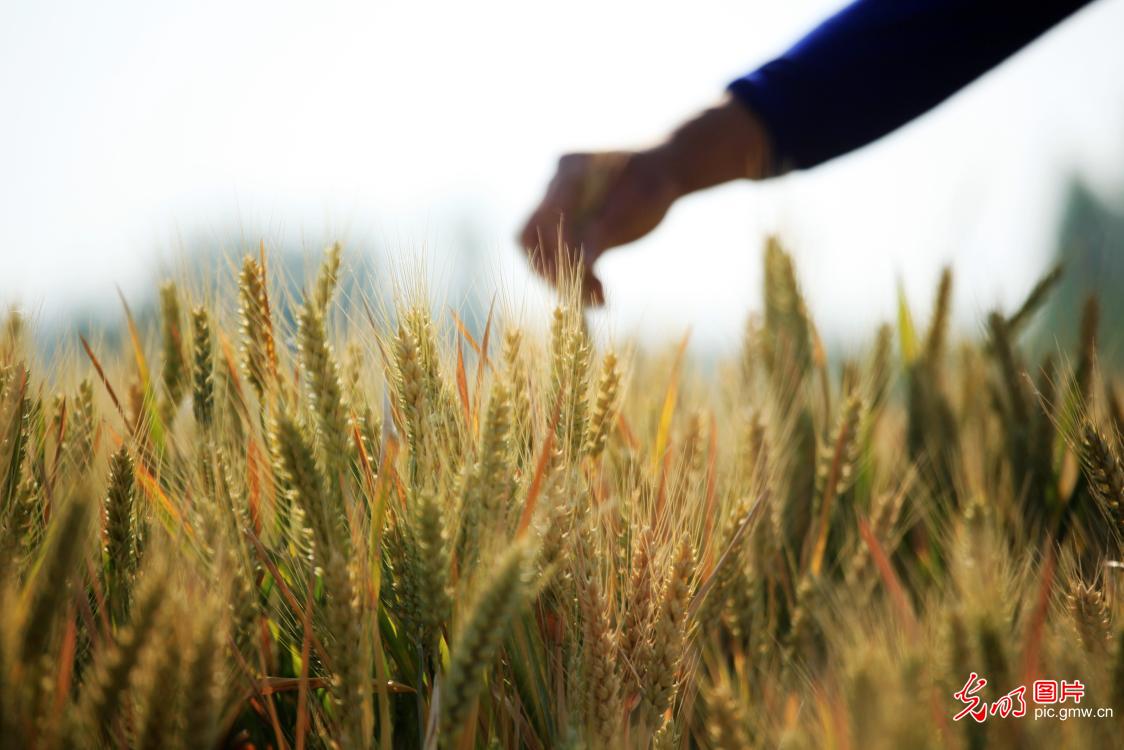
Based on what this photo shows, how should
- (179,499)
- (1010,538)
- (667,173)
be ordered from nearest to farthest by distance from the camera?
(179,499)
(1010,538)
(667,173)

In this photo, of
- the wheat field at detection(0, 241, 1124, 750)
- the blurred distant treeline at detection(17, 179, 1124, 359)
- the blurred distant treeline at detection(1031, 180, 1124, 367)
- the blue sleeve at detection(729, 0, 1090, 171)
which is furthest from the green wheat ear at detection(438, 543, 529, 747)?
the blue sleeve at detection(729, 0, 1090, 171)

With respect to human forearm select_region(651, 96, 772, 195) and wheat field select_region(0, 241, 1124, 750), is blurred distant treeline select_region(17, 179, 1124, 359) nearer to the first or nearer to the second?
wheat field select_region(0, 241, 1124, 750)

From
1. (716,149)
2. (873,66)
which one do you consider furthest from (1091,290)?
(716,149)

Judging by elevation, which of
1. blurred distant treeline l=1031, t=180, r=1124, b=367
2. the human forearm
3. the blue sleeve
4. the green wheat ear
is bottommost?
the green wheat ear

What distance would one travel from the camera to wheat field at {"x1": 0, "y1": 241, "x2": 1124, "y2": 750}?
70cm

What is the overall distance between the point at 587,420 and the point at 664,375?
61 centimetres

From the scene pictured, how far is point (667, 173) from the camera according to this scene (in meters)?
1.66

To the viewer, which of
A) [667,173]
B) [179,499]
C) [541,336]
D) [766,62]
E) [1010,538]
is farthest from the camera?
[766,62]

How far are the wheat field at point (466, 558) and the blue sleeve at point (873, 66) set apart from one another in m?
0.68

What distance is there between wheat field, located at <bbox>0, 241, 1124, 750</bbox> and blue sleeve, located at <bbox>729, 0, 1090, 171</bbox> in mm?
676

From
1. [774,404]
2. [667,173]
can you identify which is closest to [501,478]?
[774,404]

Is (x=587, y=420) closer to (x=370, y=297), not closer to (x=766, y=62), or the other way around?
(x=370, y=297)

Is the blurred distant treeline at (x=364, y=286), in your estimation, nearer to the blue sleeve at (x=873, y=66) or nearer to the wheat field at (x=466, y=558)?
the wheat field at (x=466, y=558)

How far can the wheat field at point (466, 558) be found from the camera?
2.29ft
